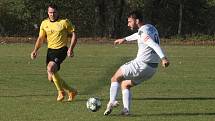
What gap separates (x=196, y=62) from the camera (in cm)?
3053

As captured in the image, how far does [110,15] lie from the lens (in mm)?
64500

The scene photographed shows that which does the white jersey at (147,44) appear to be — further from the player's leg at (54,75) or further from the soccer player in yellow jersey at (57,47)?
the player's leg at (54,75)

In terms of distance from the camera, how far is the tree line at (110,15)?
60406 millimetres

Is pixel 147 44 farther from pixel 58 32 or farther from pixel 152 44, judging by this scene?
pixel 58 32

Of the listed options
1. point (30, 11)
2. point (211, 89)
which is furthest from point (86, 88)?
point (30, 11)

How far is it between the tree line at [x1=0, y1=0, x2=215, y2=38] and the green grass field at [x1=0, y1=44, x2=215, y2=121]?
32322mm

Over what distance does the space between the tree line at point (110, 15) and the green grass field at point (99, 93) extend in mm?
32322

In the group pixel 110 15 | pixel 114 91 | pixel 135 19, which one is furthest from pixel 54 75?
pixel 110 15

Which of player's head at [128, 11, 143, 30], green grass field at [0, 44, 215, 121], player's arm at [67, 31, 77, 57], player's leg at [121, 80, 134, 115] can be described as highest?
player's head at [128, 11, 143, 30]

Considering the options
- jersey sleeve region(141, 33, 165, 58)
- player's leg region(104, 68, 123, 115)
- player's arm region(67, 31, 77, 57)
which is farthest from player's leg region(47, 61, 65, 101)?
jersey sleeve region(141, 33, 165, 58)

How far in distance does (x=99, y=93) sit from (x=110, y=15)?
158 ft

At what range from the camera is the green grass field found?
12.2 metres

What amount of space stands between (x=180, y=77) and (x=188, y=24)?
45.6 m

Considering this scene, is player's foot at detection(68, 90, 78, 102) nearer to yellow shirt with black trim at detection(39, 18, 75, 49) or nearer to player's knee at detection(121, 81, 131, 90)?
yellow shirt with black trim at detection(39, 18, 75, 49)
